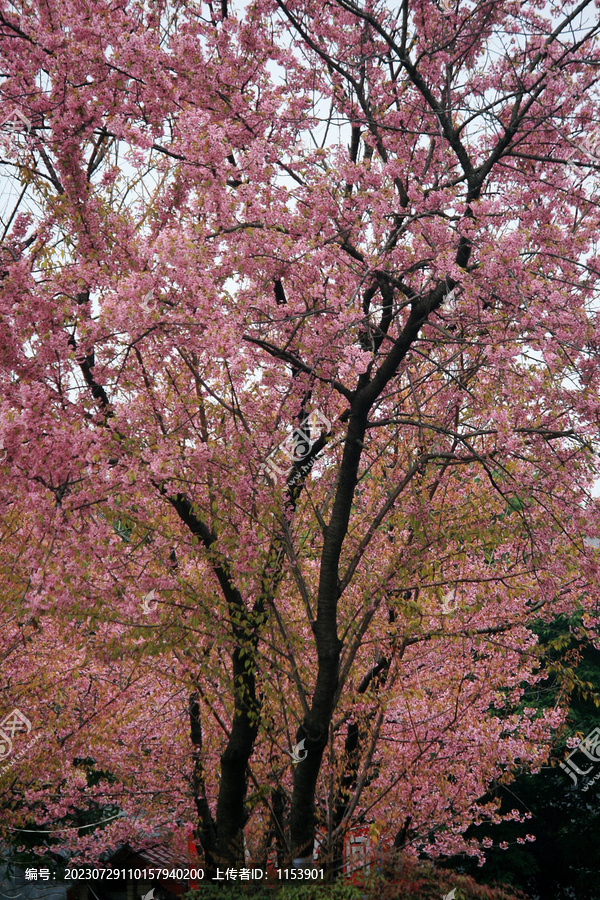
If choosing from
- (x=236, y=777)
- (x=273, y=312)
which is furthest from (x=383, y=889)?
(x=273, y=312)

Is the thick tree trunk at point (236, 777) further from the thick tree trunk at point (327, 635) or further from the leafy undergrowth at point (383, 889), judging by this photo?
the thick tree trunk at point (327, 635)

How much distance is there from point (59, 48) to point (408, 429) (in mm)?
6113

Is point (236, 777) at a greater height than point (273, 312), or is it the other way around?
point (273, 312)

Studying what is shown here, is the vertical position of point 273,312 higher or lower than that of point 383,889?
higher

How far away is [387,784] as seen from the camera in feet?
38.5

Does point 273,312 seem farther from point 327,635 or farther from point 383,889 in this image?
point 383,889

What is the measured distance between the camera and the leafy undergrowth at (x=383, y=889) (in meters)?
7.72

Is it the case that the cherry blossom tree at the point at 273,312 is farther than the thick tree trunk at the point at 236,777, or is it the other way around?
the thick tree trunk at the point at 236,777

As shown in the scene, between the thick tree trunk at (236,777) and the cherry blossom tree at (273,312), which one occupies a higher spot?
the cherry blossom tree at (273,312)

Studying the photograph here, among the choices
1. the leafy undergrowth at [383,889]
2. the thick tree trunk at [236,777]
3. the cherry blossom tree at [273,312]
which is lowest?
the leafy undergrowth at [383,889]

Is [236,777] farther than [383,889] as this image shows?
Yes

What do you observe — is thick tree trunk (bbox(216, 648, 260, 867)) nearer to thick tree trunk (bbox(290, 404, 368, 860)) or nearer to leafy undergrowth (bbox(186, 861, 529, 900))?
Answer: leafy undergrowth (bbox(186, 861, 529, 900))

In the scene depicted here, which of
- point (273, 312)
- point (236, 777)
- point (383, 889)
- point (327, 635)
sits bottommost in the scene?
point (383, 889)

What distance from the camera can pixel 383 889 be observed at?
8141 millimetres
